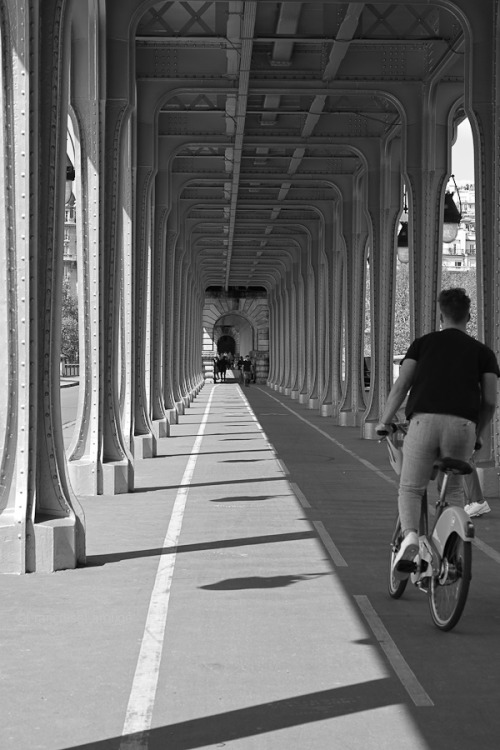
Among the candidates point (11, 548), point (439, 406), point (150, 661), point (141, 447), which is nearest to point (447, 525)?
point (439, 406)

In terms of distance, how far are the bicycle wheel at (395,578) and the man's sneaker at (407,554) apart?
0.32m

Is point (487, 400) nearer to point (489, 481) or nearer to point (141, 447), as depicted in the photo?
point (489, 481)

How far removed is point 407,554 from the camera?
24.2 ft

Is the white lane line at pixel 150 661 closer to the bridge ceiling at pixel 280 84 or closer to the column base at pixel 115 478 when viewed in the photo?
the column base at pixel 115 478

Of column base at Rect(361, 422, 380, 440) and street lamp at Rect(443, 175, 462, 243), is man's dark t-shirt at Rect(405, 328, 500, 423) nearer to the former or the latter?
street lamp at Rect(443, 175, 462, 243)

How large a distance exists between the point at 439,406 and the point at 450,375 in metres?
0.21

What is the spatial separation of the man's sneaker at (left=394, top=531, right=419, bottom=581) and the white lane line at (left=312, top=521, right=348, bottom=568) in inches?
84.3

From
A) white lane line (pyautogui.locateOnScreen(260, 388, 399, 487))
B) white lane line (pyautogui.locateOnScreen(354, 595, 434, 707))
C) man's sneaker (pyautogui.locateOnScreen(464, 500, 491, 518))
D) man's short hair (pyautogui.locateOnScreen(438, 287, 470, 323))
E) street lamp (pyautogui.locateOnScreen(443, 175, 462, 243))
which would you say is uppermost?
street lamp (pyautogui.locateOnScreen(443, 175, 462, 243))

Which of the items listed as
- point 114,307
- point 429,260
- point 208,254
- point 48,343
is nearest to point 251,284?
point 208,254

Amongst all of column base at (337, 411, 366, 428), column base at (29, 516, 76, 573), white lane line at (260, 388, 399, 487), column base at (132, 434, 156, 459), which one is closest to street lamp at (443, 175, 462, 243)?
white lane line at (260, 388, 399, 487)

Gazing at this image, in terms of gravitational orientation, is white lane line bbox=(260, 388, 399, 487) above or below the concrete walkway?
below

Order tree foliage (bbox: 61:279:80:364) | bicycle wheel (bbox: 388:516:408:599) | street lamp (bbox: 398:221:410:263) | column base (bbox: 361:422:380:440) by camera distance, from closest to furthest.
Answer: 1. bicycle wheel (bbox: 388:516:408:599)
2. street lamp (bbox: 398:221:410:263)
3. column base (bbox: 361:422:380:440)
4. tree foliage (bbox: 61:279:80:364)

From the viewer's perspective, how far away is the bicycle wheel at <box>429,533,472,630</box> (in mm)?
6645

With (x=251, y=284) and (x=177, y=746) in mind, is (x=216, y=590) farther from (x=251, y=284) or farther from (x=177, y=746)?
(x=251, y=284)
